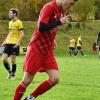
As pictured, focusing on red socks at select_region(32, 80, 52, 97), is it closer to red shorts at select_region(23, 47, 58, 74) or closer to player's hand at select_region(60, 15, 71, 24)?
red shorts at select_region(23, 47, 58, 74)

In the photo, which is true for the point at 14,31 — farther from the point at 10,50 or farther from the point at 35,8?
the point at 35,8

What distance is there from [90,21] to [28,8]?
30.5 feet

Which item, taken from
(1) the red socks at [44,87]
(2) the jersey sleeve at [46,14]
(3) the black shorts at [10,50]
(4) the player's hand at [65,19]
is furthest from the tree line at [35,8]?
(4) the player's hand at [65,19]

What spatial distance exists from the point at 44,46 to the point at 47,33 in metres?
0.24

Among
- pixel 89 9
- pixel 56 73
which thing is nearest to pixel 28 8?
pixel 89 9

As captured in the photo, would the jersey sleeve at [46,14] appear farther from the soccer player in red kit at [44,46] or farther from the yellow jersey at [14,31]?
the yellow jersey at [14,31]

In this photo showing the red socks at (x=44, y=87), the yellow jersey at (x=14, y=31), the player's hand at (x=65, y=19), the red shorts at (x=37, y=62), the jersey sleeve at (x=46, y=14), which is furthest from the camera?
the yellow jersey at (x=14, y=31)

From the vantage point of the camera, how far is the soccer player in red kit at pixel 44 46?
8.37m

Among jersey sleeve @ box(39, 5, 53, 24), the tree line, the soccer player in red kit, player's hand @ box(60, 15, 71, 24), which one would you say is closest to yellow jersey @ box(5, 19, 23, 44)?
the soccer player in red kit

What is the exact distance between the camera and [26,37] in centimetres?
5688

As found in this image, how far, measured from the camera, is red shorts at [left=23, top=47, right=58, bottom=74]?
866cm

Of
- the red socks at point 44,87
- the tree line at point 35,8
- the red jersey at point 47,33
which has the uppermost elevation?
the red jersey at point 47,33

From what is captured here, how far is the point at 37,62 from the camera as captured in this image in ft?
28.5

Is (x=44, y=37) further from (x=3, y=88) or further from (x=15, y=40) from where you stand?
(x=15, y=40)
